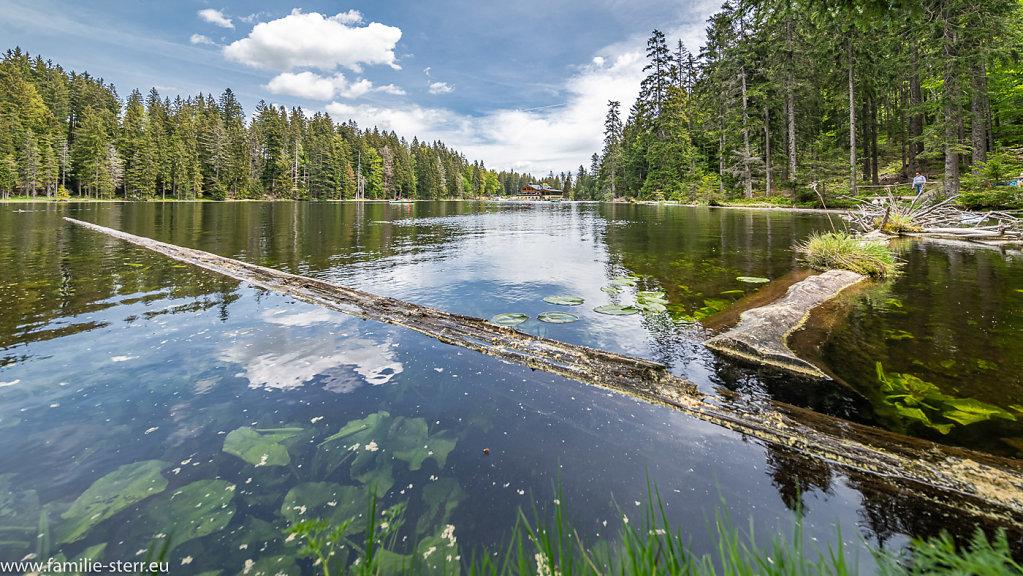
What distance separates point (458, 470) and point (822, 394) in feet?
12.6

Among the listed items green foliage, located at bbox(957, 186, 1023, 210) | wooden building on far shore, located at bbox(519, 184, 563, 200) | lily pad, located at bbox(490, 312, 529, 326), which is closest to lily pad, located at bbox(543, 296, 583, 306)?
lily pad, located at bbox(490, 312, 529, 326)

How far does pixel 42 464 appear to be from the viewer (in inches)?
119

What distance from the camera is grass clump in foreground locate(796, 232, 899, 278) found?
9531 millimetres

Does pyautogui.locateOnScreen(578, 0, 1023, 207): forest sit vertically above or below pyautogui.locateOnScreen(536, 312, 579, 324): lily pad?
above

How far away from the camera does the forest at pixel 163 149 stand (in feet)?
202

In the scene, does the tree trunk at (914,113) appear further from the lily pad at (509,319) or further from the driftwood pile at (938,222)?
the lily pad at (509,319)

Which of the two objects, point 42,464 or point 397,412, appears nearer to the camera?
point 42,464

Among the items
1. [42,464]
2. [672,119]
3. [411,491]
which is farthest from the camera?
[672,119]

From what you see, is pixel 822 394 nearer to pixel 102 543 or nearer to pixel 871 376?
pixel 871 376

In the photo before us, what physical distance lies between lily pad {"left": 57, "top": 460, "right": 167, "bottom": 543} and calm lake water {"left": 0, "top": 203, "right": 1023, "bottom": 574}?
0.05 ft

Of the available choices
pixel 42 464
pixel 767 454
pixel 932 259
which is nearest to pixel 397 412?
pixel 42 464

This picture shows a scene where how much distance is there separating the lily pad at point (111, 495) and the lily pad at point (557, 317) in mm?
5171

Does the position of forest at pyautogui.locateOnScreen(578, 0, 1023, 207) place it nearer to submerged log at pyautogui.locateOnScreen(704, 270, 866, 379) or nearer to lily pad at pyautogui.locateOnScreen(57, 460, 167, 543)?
submerged log at pyautogui.locateOnScreen(704, 270, 866, 379)

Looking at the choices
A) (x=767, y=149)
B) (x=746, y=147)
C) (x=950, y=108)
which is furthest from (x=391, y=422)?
(x=746, y=147)
